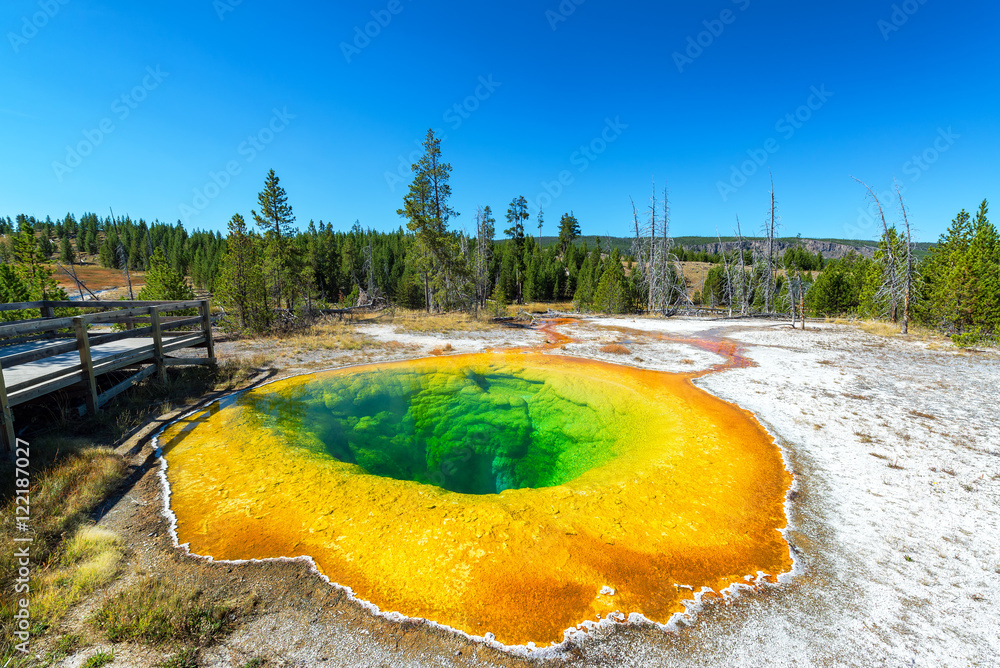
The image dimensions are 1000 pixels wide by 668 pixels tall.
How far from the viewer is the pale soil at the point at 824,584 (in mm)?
3111

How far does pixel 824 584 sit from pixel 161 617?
6.28m

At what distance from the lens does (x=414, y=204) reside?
28.1 m

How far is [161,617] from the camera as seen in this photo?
10.3 ft

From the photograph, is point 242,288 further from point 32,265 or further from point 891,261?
point 891,261

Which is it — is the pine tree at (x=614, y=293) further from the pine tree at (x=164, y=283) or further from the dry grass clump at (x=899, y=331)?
the pine tree at (x=164, y=283)

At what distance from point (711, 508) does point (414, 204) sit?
89.9ft

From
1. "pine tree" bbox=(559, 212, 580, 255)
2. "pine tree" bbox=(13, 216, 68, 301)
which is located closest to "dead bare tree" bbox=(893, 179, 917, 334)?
"pine tree" bbox=(13, 216, 68, 301)

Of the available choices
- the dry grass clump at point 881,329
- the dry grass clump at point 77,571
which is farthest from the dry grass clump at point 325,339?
the dry grass clump at point 881,329

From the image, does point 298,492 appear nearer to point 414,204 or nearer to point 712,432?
point 712,432

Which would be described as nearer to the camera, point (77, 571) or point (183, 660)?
point (183, 660)

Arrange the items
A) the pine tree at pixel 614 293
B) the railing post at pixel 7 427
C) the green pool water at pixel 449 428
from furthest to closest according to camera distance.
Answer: the pine tree at pixel 614 293 → the green pool water at pixel 449 428 → the railing post at pixel 7 427

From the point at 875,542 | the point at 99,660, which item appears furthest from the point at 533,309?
the point at 99,660

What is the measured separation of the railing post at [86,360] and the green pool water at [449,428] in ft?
8.75

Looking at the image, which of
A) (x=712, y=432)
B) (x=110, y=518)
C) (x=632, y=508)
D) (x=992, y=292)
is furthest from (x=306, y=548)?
(x=992, y=292)
